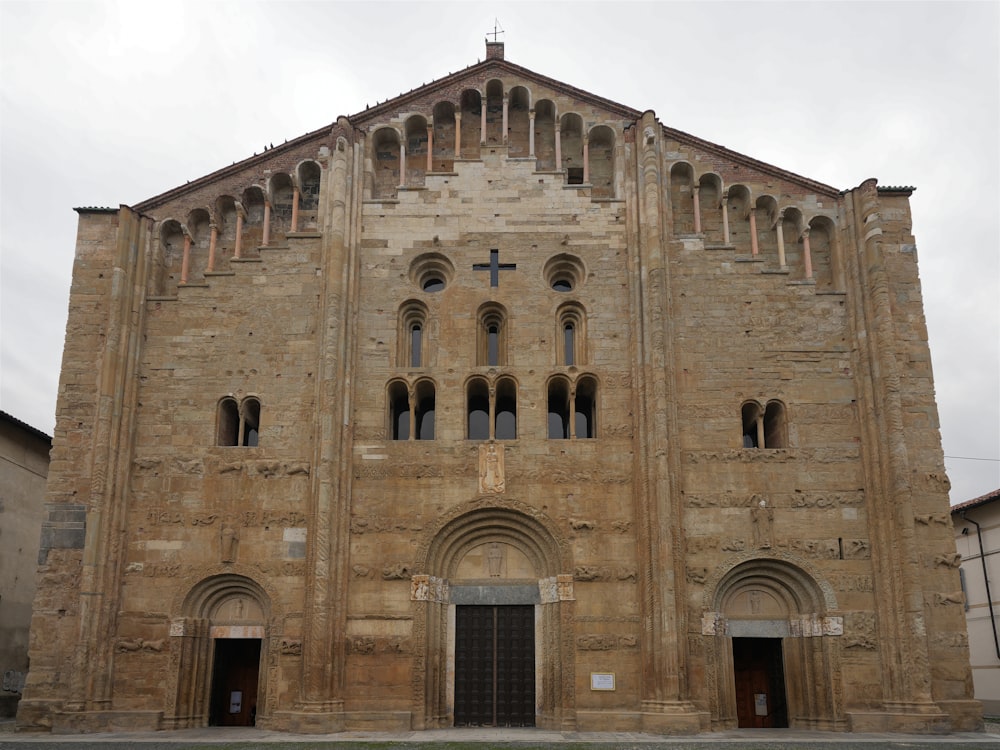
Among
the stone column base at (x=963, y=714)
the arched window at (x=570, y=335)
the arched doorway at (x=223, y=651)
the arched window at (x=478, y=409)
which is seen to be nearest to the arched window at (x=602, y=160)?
the arched window at (x=570, y=335)

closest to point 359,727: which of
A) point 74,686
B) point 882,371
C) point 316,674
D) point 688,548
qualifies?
point 316,674

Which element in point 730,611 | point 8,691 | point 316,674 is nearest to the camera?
point 316,674

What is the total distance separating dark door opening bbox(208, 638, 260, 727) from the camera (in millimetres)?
20516

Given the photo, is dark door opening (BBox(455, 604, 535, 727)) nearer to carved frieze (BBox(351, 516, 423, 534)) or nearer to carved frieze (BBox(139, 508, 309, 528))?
carved frieze (BBox(351, 516, 423, 534))

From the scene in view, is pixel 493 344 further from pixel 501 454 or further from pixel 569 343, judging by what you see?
pixel 501 454

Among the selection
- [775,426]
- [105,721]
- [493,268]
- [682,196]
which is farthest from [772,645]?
[105,721]

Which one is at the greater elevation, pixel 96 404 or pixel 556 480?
pixel 96 404

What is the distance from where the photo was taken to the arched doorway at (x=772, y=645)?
64.3ft

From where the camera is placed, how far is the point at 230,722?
808 inches

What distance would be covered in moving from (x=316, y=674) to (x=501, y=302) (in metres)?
9.67

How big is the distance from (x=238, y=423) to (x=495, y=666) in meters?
8.59

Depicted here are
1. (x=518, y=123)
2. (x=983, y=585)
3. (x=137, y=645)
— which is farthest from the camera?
(x=983, y=585)

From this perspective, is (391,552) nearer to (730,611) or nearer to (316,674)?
(316,674)

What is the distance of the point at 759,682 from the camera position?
67.8 ft
